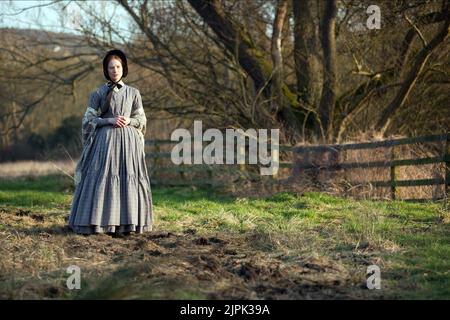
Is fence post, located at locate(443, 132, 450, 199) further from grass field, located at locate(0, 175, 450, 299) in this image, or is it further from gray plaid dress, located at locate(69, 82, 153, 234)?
gray plaid dress, located at locate(69, 82, 153, 234)

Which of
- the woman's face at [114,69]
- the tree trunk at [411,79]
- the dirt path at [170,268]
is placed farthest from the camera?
the tree trunk at [411,79]

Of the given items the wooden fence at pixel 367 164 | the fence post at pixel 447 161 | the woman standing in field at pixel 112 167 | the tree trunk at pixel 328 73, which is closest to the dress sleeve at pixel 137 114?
the woman standing in field at pixel 112 167

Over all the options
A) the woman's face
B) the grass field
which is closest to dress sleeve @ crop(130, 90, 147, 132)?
the woman's face

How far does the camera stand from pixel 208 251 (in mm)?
6898

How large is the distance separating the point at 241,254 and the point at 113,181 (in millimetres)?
1933

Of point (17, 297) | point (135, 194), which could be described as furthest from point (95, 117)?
point (17, 297)

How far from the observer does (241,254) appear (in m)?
6.79

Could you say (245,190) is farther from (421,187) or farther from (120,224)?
(120,224)

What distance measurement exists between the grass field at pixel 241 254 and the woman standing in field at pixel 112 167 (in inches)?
8.0

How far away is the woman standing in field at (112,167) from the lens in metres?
7.84

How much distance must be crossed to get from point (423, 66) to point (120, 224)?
8.39 m

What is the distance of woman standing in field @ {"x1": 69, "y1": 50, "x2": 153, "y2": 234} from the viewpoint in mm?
7840

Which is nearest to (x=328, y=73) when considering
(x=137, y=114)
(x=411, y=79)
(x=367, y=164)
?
(x=411, y=79)

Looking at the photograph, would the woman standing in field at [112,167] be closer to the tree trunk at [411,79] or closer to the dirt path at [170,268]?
the dirt path at [170,268]
